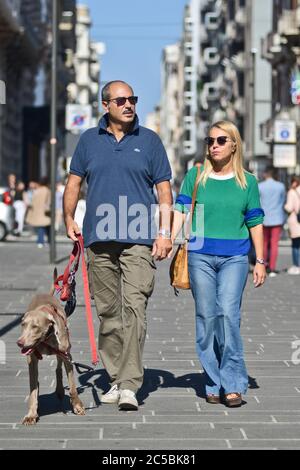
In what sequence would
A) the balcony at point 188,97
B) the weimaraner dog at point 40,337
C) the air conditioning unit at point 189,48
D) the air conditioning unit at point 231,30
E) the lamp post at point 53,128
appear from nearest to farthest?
1. the weimaraner dog at point 40,337
2. the lamp post at point 53,128
3. the air conditioning unit at point 231,30
4. the air conditioning unit at point 189,48
5. the balcony at point 188,97

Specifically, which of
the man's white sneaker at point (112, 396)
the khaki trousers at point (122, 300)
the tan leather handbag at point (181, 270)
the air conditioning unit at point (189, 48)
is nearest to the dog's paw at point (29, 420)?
the khaki trousers at point (122, 300)

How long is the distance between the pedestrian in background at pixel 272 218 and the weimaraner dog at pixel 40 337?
15.0 meters

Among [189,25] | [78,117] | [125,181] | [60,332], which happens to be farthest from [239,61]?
[60,332]

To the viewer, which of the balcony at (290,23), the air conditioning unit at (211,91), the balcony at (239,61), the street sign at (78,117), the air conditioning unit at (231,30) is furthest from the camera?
the air conditioning unit at (211,91)

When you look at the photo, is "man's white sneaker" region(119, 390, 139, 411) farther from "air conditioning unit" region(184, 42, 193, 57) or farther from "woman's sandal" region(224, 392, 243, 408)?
"air conditioning unit" region(184, 42, 193, 57)

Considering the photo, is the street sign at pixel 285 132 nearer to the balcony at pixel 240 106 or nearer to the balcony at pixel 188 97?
the balcony at pixel 240 106

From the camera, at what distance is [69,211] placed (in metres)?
9.00

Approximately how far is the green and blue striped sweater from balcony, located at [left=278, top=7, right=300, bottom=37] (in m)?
48.1

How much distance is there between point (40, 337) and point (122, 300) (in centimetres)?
110

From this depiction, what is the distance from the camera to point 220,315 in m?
8.93

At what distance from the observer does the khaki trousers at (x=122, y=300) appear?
875 cm

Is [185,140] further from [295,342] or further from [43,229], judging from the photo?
[295,342]

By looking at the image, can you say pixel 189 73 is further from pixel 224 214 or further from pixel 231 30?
pixel 224 214
